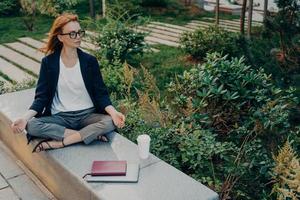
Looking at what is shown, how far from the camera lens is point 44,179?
4.04 m

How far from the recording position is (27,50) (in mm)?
9945

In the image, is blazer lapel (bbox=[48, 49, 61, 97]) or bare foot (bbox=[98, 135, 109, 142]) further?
blazer lapel (bbox=[48, 49, 61, 97])

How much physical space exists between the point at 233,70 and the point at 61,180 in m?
2.28

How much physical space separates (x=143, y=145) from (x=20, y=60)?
6.36 meters

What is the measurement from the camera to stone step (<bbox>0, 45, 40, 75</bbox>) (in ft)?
27.8

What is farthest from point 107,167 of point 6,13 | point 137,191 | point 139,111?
point 6,13

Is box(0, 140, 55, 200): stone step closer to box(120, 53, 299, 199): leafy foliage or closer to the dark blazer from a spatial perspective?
the dark blazer

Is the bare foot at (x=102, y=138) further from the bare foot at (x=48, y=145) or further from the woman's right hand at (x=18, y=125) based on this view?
the woman's right hand at (x=18, y=125)

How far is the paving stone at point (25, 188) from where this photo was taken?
3877mm

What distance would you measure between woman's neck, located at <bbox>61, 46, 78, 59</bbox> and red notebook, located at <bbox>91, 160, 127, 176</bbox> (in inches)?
48.8

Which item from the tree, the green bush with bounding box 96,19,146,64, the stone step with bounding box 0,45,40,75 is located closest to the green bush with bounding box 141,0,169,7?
the stone step with bounding box 0,45,40,75

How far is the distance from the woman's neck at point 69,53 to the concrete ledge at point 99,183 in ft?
2.97

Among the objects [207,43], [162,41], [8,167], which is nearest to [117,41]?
[207,43]

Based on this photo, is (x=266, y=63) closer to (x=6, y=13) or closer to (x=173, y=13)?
(x=173, y=13)
